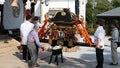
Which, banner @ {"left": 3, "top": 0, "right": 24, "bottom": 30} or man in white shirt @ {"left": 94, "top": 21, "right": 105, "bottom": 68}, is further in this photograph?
banner @ {"left": 3, "top": 0, "right": 24, "bottom": 30}

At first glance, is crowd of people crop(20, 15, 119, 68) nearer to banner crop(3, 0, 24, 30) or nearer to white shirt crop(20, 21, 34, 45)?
white shirt crop(20, 21, 34, 45)

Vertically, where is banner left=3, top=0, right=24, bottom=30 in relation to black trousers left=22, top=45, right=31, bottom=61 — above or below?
above

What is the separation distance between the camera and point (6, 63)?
12375 mm

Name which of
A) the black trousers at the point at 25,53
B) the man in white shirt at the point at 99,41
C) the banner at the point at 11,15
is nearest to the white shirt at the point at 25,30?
the black trousers at the point at 25,53

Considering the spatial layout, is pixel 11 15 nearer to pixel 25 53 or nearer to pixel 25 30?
pixel 25 53

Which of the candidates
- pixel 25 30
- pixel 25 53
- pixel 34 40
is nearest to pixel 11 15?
pixel 25 53

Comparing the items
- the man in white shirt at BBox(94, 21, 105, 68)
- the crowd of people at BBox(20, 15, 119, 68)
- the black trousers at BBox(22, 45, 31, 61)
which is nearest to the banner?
the black trousers at BBox(22, 45, 31, 61)

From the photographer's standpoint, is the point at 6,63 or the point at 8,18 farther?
the point at 8,18

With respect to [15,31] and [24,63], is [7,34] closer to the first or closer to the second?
[15,31]

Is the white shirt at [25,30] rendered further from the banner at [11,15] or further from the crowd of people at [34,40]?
the banner at [11,15]

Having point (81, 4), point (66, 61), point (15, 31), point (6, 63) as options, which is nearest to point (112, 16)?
point (81, 4)

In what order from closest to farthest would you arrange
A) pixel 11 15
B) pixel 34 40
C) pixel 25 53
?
pixel 34 40 → pixel 25 53 → pixel 11 15

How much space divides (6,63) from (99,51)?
137 inches

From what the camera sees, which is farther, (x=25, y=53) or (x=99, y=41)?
(x=25, y=53)
